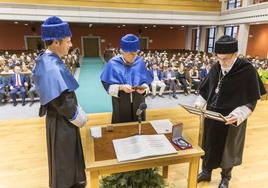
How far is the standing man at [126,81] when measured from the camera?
83.4 inches

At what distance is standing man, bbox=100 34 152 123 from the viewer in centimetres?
212

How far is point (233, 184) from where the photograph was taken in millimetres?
2324

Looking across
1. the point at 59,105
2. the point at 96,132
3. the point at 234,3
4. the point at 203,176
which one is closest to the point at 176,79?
the point at 203,176

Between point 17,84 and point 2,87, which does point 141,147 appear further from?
point 2,87

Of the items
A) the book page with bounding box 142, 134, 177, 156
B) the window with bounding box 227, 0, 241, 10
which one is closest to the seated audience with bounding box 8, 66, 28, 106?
the book page with bounding box 142, 134, 177, 156

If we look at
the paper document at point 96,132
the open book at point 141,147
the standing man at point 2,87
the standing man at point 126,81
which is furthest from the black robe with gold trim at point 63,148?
the standing man at point 2,87

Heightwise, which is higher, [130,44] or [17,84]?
[130,44]

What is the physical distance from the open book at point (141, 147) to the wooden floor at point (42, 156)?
46 cm

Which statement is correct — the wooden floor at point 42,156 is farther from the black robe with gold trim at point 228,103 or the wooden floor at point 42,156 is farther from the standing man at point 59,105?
the black robe with gold trim at point 228,103

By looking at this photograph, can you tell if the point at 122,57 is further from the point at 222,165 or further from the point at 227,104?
the point at 222,165

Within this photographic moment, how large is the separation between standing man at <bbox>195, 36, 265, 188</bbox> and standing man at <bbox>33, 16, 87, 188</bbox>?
1228mm

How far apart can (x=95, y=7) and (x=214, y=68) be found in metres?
11.1

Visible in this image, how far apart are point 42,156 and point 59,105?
1.65 metres

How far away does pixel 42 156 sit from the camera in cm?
283
